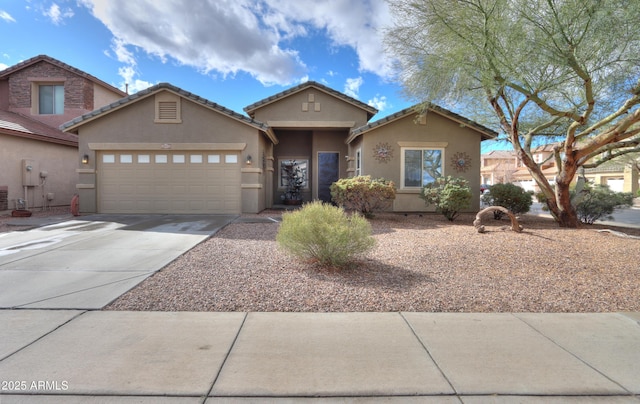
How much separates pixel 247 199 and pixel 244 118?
116 inches

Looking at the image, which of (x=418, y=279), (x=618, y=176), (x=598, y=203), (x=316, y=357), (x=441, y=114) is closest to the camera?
(x=316, y=357)

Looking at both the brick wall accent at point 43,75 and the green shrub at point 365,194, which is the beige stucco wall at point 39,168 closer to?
the brick wall accent at point 43,75

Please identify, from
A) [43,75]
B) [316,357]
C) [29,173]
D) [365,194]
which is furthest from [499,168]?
[316,357]

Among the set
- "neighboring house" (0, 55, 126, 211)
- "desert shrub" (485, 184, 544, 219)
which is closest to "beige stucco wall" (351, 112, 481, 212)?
"desert shrub" (485, 184, 544, 219)

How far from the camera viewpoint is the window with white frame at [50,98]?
56.3 ft

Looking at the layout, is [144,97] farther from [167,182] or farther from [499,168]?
[499,168]

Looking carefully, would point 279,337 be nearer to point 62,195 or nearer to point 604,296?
point 604,296

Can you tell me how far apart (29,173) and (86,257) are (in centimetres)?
1023

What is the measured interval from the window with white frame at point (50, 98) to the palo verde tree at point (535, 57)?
17285 millimetres

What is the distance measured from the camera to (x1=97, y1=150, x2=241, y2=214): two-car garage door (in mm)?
12227

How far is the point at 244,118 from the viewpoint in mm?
12078

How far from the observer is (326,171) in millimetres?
16172

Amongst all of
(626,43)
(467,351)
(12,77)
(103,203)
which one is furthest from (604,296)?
(12,77)

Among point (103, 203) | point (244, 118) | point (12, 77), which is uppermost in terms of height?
point (12, 77)
